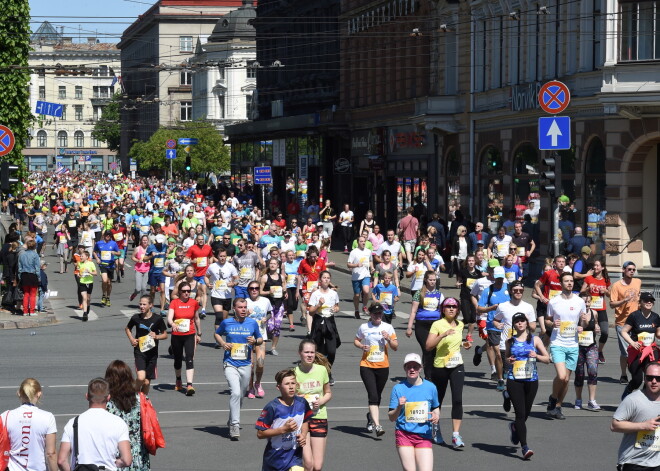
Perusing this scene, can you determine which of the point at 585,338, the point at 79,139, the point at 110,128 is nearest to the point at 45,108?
the point at 585,338

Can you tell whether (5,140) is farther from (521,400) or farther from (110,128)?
(110,128)

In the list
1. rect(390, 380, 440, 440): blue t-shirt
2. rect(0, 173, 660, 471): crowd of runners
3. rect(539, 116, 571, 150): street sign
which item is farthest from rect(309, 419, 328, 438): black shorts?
rect(539, 116, 571, 150): street sign

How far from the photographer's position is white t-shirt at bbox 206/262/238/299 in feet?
78.1

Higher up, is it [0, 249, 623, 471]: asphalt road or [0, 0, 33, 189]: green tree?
[0, 0, 33, 189]: green tree

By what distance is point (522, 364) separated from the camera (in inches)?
571

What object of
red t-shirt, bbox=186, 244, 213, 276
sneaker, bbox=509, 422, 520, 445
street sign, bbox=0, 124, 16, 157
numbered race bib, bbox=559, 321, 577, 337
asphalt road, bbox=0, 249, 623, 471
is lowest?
asphalt road, bbox=0, 249, 623, 471

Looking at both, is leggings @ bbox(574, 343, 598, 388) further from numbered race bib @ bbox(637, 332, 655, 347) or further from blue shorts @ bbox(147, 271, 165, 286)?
blue shorts @ bbox(147, 271, 165, 286)

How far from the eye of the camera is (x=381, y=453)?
14445mm

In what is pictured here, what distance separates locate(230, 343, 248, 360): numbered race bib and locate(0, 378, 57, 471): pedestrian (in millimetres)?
5403

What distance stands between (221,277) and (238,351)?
8.09m

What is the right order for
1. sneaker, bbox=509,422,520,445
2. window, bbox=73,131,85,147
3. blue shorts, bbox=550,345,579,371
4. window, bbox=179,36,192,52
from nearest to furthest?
sneaker, bbox=509,422,520,445
blue shorts, bbox=550,345,579,371
window, bbox=179,36,192,52
window, bbox=73,131,85,147

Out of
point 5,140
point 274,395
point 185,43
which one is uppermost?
point 185,43

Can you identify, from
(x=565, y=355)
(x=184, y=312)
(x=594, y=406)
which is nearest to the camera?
(x=565, y=355)

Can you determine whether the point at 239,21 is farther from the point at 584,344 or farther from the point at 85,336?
the point at 584,344
